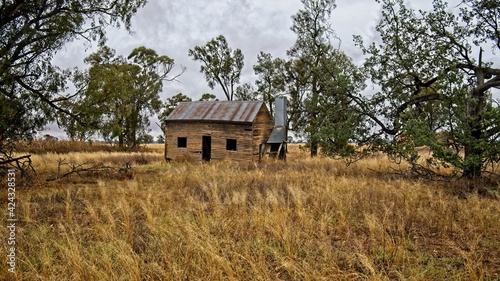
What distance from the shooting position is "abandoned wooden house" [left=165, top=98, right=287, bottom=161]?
2250cm

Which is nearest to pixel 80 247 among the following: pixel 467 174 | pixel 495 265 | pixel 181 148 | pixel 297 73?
pixel 495 265

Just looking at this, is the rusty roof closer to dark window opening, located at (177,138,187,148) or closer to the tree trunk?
dark window opening, located at (177,138,187,148)

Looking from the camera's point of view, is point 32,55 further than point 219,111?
No

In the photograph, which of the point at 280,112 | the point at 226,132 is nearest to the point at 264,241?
the point at 226,132

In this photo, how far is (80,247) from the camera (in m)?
4.52

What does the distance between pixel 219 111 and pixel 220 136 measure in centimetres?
213

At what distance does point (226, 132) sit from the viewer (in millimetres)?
23031

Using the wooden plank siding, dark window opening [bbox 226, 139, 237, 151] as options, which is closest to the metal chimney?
the wooden plank siding

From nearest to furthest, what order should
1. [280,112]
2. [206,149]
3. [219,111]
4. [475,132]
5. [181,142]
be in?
[475,132] → [219,111] → [280,112] → [181,142] → [206,149]

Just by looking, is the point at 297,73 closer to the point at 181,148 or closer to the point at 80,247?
the point at 181,148

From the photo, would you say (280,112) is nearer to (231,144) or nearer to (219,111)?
(231,144)

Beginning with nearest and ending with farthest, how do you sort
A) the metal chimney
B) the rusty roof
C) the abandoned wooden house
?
the abandoned wooden house < the rusty roof < the metal chimney

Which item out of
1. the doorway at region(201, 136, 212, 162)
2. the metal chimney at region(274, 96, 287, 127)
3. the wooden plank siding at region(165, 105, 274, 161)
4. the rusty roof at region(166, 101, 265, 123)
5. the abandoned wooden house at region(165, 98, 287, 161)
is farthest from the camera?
the doorway at region(201, 136, 212, 162)

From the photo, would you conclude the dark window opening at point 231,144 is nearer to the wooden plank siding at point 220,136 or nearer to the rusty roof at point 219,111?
the wooden plank siding at point 220,136
